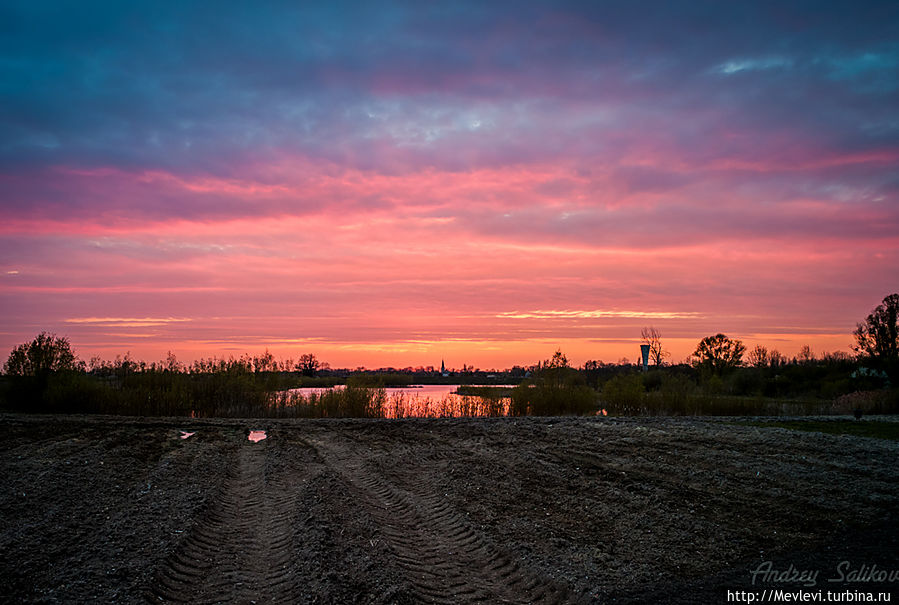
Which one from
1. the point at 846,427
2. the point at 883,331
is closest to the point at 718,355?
the point at 883,331

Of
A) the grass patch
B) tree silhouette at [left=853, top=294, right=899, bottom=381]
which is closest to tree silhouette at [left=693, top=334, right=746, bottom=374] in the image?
tree silhouette at [left=853, top=294, right=899, bottom=381]

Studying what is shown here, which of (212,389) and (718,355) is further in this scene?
(718,355)

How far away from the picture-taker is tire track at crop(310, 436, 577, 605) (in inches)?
203

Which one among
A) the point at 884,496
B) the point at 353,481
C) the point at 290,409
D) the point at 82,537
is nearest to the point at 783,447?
the point at 884,496

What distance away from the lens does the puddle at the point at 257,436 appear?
14.2 metres

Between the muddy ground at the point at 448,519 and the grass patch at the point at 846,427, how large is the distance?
1.78 m

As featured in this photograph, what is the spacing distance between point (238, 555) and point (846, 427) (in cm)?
1512

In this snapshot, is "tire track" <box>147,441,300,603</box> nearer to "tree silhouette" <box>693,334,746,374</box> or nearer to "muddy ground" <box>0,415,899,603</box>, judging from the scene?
"muddy ground" <box>0,415,899,603</box>

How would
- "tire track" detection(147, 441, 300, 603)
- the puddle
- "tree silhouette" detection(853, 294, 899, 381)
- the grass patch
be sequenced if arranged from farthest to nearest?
"tree silhouette" detection(853, 294, 899, 381) < the puddle < the grass patch < "tire track" detection(147, 441, 300, 603)

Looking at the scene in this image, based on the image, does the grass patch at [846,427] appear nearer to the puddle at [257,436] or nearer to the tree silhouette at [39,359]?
the puddle at [257,436]

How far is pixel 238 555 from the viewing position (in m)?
6.05

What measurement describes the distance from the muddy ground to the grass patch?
5.85 ft
